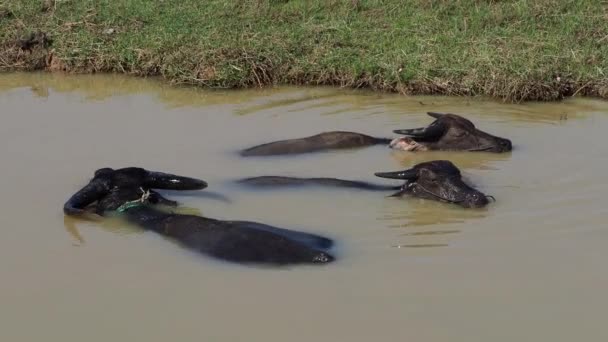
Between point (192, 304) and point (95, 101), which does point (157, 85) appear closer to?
point (95, 101)

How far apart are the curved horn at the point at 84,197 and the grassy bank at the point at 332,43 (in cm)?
334

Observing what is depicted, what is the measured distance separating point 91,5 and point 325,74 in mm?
3471

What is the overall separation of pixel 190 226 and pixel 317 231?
2.34ft

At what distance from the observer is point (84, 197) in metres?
5.73

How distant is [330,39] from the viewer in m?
9.78

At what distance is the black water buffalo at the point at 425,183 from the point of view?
5840 millimetres

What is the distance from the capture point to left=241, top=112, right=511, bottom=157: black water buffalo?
7.12m

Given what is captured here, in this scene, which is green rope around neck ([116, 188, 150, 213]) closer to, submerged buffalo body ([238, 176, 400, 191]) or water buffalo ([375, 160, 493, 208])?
submerged buffalo body ([238, 176, 400, 191])

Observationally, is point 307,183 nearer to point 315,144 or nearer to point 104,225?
point 315,144

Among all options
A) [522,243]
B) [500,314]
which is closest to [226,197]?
[522,243]

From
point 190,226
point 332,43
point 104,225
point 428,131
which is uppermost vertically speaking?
point 332,43

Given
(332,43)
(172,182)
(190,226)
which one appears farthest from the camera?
(332,43)

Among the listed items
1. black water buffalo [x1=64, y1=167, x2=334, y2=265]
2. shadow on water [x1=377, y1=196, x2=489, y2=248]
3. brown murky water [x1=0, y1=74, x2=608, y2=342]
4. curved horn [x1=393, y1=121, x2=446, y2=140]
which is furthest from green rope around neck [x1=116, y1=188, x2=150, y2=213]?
curved horn [x1=393, y1=121, x2=446, y2=140]

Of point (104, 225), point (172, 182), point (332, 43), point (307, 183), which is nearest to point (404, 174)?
point (307, 183)
